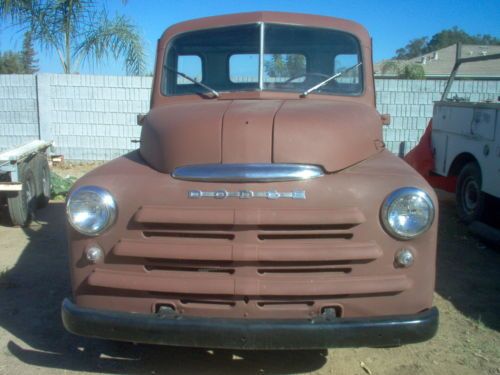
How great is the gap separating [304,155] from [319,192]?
10.7 inches

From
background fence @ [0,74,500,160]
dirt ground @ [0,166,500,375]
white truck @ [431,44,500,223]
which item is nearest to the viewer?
dirt ground @ [0,166,500,375]

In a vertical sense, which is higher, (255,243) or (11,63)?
(11,63)

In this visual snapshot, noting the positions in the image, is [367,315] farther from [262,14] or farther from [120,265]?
[262,14]

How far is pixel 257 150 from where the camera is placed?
304 cm

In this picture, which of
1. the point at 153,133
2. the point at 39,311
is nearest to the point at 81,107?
the point at 39,311

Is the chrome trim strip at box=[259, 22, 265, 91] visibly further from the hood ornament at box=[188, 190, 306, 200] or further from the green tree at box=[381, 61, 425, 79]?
the green tree at box=[381, 61, 425, 79]

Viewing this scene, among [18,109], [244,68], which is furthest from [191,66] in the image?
[18,109]

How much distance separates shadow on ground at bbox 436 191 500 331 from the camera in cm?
443

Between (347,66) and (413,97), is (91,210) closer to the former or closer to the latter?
(347,66)

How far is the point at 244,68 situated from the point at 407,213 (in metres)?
2.01

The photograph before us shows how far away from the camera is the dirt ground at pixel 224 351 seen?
3.45 meters

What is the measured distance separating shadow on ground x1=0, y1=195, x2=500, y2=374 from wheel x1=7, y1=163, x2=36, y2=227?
43cm

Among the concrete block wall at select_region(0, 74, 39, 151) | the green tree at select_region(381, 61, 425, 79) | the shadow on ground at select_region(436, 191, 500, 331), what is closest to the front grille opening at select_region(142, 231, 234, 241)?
the shadow on ground at select_region(436, 191, 500, 331)

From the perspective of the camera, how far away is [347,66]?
422 centimetres
